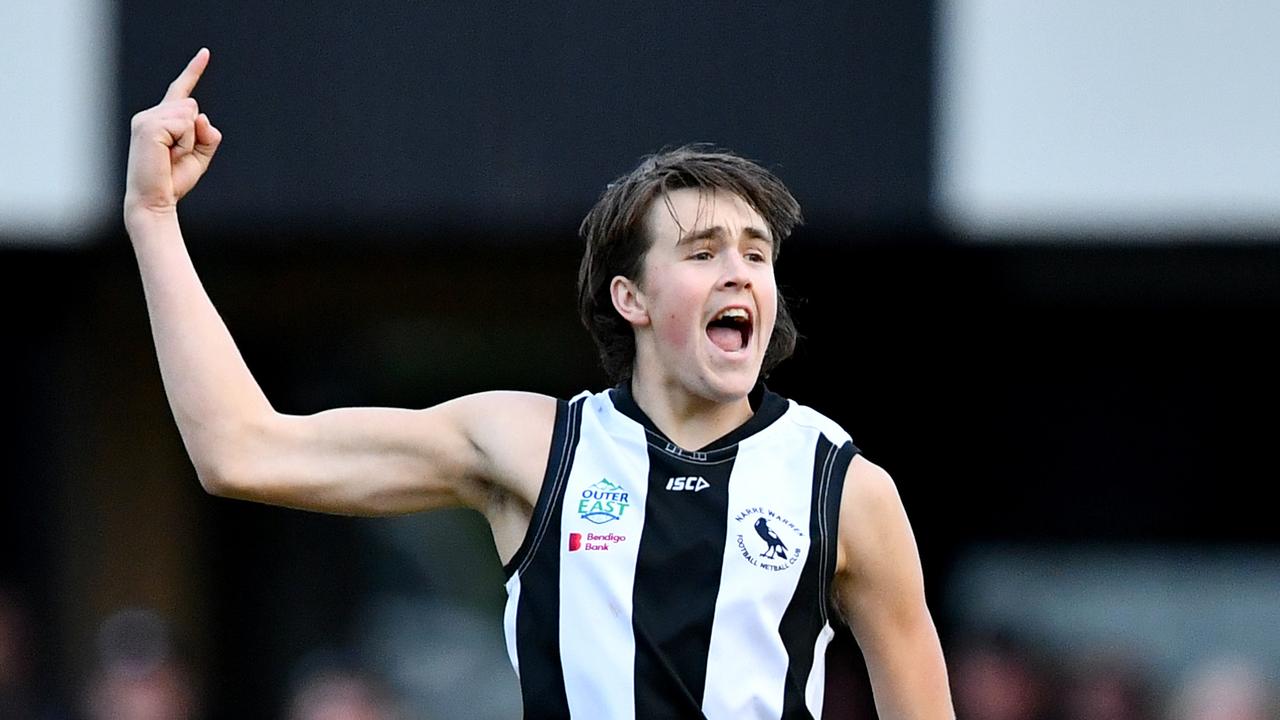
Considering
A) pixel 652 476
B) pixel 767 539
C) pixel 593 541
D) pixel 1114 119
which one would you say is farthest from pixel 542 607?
pixel 1114 119

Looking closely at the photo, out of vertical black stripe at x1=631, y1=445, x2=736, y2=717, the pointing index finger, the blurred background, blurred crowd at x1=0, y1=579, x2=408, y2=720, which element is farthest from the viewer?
blurred crowd at x1=0, y1=579, x2=408, y2=720

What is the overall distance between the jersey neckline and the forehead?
1.05 ft

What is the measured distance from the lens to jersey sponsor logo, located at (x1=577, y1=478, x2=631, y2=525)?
362 cm

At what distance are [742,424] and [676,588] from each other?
1.27 feet

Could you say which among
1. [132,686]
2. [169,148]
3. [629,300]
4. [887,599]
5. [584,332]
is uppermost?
[169,148]

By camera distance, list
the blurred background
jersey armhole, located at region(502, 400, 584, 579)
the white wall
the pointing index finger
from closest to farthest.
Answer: jersey armhole, located at region(502, 400, 584, 579) → the pointing index finger → the blurred background → the white wall

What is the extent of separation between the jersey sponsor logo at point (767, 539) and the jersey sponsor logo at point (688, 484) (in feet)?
0.30

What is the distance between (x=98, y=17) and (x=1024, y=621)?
5610 mm

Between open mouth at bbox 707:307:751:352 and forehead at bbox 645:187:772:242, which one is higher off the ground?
forehead at bbox 645:187:772:242

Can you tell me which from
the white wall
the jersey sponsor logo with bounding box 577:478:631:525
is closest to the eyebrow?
the jersey sponsor logo with bounding box 577:478:631:525

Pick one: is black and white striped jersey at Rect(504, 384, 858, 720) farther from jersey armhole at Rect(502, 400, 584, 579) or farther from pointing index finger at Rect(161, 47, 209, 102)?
pointing index finger at Rect(161, 47, 209, 102)

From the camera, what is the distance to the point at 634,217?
12.6ft

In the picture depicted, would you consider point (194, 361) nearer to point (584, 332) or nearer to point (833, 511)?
point (833, 511)

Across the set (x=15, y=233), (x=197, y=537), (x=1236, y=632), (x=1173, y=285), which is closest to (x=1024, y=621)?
(x=1236, y=632)
